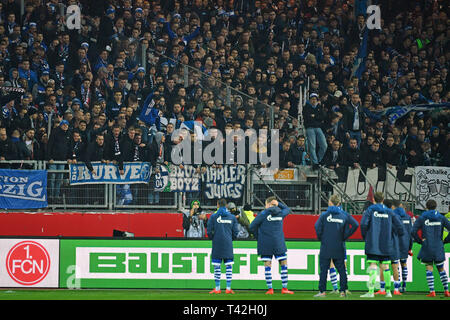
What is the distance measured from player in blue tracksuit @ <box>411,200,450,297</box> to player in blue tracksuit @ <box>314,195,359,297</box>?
165 centimetres

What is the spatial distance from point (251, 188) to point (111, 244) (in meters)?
4.60

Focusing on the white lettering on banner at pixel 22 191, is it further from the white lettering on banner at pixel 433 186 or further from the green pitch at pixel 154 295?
the white lettering on banner at pixel 433 186

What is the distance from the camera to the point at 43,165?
19828 millimetres

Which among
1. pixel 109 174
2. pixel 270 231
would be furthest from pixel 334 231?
pixel 109 174

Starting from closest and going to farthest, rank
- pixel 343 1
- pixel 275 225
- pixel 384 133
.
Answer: pixel 275 225 < pixel 384 133 < pixel 343 1

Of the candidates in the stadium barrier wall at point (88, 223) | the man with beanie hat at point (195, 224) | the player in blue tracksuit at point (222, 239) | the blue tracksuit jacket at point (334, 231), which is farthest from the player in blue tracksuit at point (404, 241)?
the man with beanie hat at point (195, 224)

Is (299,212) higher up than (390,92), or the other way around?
(390,92)

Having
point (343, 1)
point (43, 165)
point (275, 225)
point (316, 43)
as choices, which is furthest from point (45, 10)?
point (275, 225)

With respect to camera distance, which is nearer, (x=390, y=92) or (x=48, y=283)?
(x=48, y=283)

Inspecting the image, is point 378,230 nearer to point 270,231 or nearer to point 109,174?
point 270,231

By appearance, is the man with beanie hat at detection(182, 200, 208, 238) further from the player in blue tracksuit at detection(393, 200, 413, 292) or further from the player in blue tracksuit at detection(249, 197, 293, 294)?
the player in blue tracksuit at detection(393, 200, 413, 292)

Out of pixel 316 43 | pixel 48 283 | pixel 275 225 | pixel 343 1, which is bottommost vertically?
pixel 48 283
